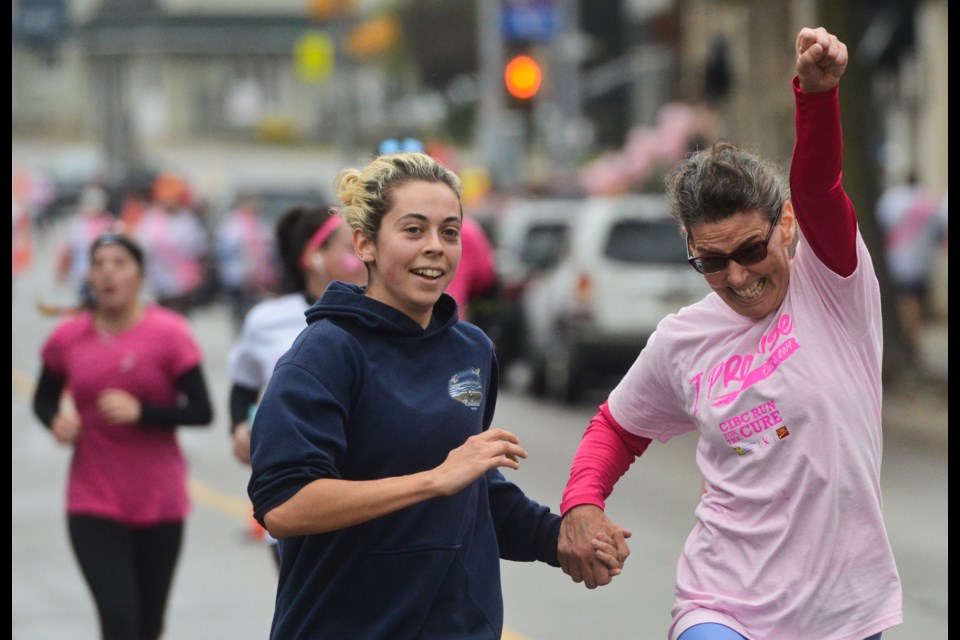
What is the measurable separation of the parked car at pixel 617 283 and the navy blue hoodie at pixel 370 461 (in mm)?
12741

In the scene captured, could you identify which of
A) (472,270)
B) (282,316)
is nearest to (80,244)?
(472,270)

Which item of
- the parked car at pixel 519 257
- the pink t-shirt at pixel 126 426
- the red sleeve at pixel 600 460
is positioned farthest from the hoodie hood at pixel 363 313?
the parked car at pixel 519 257

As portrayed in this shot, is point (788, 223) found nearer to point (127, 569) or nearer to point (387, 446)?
point (387, 446)

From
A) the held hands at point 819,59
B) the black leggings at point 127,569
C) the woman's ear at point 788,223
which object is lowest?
the black leggings at point 127,569

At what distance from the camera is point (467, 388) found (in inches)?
155

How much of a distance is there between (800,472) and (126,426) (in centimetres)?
354

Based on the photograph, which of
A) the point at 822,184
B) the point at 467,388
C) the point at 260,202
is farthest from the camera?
the point at 260,202

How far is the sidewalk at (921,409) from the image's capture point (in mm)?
14672

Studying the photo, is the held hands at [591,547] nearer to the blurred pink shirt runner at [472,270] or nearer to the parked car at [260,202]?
the blurred pink shirt runner at [472,270]

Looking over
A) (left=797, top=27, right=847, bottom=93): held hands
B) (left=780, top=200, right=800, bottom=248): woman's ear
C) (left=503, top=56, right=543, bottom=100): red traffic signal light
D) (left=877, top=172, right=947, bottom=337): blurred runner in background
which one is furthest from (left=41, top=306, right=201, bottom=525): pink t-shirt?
(left=877, top=172, right=947, bottom=337): blurred runner in background

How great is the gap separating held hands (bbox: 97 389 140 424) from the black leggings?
1.28ft

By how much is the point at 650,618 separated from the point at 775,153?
69.6 ft

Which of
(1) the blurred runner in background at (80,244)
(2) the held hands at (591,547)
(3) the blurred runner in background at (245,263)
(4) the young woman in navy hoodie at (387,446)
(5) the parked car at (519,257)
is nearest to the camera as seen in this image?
(4) the young woman in navy hoodie at (387,446)

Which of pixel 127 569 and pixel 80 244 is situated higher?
pixel 80 244
